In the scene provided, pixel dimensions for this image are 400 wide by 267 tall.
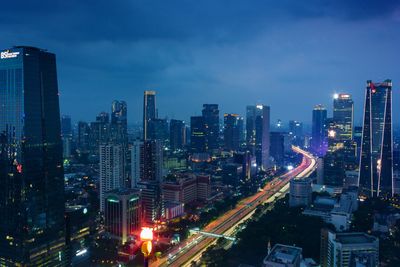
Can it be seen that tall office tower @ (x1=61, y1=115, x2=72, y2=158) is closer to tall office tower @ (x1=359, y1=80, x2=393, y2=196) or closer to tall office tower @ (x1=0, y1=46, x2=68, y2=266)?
tall office tower @ (x1=0, y1=46, x2=68, y2=266)

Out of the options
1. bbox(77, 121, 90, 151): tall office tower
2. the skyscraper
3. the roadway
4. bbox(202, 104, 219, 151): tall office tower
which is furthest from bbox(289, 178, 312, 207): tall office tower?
bbox(77, 121, 90, 151): tall office tower

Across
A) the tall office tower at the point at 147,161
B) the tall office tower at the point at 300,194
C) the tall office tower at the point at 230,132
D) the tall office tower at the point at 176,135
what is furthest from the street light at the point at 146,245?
the tall office tower at the point at 230,132

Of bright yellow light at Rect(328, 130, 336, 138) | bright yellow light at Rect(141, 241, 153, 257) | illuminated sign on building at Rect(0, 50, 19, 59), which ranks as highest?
illuminated sign on building at Rect(0, 50, 19, 59)

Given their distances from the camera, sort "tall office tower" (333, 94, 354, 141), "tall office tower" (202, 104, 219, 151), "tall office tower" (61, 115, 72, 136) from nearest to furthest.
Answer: "tall office tower" (333, 94, 354, 141) → "tall office tower" (202, 104, 219, 151) → "tall office tower" (61, 115, 72, 136)

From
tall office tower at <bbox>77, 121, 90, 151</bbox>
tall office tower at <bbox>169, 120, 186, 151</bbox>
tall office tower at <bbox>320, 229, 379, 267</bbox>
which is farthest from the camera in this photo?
tall office tower at <bbox>169, 120, 186, 151</bbox>

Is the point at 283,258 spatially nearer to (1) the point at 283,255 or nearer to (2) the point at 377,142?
(1) the point at 283,255

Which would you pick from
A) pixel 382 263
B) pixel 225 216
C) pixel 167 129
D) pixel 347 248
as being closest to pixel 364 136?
pixel 225 216

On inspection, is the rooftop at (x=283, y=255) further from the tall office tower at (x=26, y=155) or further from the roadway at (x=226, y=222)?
the tall office tower at (x=26, y=155)
